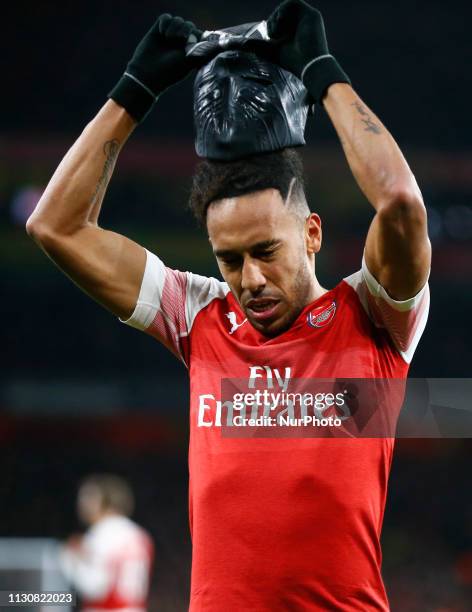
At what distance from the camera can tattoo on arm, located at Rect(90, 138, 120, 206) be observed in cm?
204

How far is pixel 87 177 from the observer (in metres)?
2.02

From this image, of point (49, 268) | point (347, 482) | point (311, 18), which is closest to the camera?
point (347, 482)

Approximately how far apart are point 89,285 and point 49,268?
11926mm

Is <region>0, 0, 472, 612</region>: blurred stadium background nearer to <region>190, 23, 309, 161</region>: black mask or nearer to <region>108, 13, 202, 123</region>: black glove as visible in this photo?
<region>108, 13, 202, 123</region>: black glove

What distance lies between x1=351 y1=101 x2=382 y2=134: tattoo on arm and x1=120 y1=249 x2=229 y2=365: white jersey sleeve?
0.51 meters

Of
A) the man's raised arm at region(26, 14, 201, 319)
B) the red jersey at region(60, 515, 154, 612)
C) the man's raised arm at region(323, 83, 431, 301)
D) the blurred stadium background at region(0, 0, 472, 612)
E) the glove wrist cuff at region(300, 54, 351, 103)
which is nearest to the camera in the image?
the man's raised arm at region(323, 83, 431, 301)

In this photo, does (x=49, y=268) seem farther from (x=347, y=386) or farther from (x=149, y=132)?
(x=347, y=386)

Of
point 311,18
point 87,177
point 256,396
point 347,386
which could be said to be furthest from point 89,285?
point 311,18

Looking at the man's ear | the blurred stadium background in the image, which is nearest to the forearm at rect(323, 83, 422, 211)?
the man's ear

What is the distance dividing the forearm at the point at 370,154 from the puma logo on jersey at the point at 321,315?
Result: 0.25 metres

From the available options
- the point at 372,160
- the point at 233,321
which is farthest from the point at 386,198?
the point at 233,321

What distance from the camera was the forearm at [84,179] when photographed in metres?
1.99

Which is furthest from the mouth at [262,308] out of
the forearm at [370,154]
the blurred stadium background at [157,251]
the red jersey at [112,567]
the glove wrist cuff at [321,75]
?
the blurred stadium background at [157,251]

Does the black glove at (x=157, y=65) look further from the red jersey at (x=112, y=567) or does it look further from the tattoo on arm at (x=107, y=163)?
the red jersey at (x=112, y=567)
